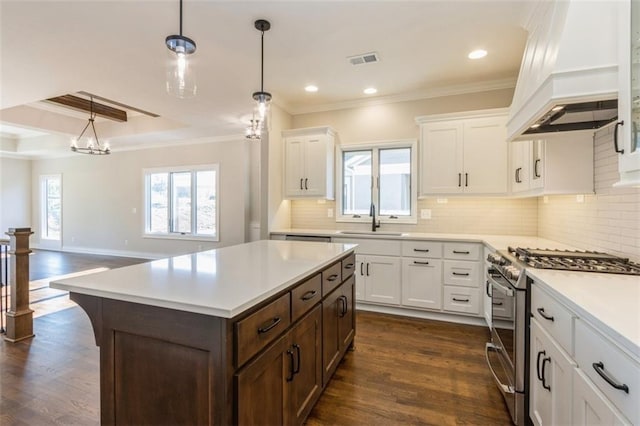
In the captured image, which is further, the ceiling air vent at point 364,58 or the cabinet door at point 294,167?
the cabinet door at point 294,167

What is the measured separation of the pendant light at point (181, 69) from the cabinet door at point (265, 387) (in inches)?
63.8

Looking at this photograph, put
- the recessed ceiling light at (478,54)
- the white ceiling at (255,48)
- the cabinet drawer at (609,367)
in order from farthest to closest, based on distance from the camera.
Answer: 1. the recessed ceiling light at (478,54)
2. the white ceiling at (255,48)
3. the cabinet drawer at (609,367)

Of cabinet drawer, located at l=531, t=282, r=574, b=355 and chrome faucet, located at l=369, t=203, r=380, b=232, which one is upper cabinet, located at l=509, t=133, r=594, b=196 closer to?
cabinet drawer, located at l=531, t=282, r=574, b=355

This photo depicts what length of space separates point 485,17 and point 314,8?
54.6 inches

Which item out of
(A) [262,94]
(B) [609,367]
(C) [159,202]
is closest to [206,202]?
(C) [159,202]

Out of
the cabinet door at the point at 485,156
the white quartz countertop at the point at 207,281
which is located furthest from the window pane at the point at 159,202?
the cabinet door at the point at 485,156

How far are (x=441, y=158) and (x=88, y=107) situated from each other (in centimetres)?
565

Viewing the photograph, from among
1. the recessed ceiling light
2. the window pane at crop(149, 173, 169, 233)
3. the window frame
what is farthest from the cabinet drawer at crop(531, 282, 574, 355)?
the window frame

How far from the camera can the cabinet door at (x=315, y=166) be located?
4.17 metres

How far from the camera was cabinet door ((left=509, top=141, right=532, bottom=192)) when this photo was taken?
2932mm

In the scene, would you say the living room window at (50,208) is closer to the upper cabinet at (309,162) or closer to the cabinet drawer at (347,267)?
the upper cabinet at (309,162)

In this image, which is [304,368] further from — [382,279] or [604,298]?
[382,279]

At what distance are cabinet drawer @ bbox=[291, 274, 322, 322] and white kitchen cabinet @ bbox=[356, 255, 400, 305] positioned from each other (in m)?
1.86

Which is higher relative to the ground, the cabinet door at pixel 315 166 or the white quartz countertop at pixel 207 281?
the cabinet door at pixel 315 166
